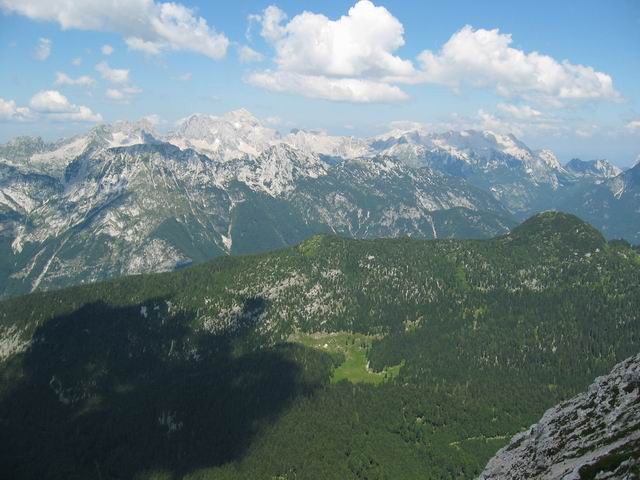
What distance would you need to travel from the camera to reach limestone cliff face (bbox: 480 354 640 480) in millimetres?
85250

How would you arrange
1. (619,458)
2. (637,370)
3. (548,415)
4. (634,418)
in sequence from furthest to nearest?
(548,415)
(637,370)
(634,418)
(619,458)

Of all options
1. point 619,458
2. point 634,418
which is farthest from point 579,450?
point 619,458

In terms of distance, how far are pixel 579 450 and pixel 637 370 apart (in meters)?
23.7

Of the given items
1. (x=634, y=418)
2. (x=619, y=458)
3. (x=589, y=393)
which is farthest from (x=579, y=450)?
(x=589, y=393)

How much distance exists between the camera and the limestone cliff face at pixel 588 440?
280 feet

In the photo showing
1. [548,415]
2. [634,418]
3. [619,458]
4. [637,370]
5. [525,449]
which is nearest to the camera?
[619,458]

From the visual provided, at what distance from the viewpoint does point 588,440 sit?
343 ft

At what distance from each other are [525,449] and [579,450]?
2513cm

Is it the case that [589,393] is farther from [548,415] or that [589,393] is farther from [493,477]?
[493,477]

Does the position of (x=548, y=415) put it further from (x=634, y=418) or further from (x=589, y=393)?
(x=634, y=418)

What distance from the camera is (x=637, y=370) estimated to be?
114625mm

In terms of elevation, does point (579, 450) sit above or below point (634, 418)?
below

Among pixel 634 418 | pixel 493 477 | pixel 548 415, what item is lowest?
pixel 493 477

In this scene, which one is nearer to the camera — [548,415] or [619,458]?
[619,458]
